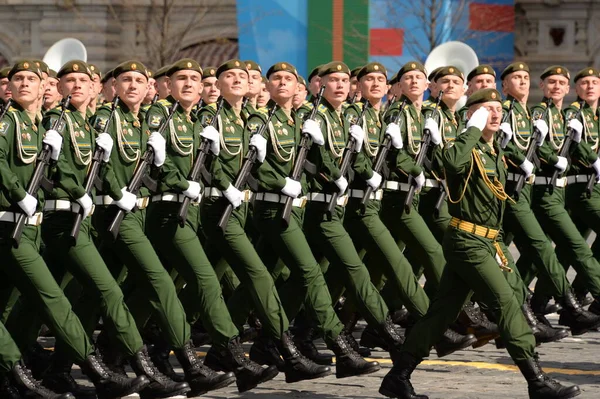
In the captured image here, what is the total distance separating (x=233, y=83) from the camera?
1023 cm

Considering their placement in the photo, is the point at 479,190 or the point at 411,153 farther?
the point at 411,153

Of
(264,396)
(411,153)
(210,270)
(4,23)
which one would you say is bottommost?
(264,396)

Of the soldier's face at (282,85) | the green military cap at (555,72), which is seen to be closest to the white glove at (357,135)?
the soldier's face at (282,85)

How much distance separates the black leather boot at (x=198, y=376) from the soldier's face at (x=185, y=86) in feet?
5.17

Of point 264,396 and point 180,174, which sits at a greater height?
point 180,174

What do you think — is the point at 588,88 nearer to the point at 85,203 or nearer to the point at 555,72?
the point at 555,72

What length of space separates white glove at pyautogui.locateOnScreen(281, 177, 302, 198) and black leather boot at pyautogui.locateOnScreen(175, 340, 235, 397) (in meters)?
1.16

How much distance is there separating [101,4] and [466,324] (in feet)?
75.0

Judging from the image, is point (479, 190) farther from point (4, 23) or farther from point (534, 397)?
point (4, 23)

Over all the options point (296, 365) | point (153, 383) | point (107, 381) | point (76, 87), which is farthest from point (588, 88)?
point (107, 381)

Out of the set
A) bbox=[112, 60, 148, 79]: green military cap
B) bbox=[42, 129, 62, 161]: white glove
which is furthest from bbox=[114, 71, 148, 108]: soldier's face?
bbox=[42, 129, 62, 161]: white glove

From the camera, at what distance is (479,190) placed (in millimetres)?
9031

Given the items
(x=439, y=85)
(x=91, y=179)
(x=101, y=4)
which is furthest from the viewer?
(x=101, y=4)

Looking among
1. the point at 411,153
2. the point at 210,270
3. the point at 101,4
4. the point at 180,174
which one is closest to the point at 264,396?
the point at 210,270
